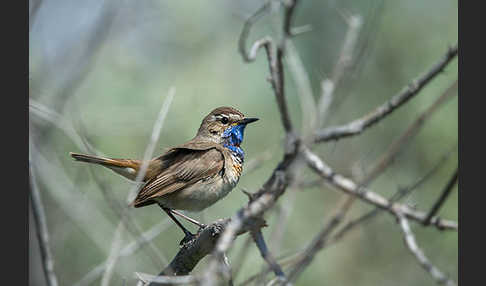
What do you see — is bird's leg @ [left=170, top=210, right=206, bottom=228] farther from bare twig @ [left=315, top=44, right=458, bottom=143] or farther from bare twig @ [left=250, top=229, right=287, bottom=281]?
bare twig @ [left=315, top=44, right=458, bottom=143]

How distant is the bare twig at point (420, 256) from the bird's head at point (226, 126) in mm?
3430

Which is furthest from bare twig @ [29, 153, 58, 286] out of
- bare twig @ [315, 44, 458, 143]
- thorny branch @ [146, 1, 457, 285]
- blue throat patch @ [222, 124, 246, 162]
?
blue throat patch @ [222, 124, 246, 162]

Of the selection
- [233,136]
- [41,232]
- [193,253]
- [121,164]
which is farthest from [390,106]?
[233,136]

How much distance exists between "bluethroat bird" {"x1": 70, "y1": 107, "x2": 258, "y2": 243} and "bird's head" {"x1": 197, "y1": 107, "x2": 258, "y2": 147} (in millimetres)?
180

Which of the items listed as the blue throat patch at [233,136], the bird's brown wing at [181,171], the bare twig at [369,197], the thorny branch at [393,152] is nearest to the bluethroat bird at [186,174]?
the bird's brown wing at [181,171]

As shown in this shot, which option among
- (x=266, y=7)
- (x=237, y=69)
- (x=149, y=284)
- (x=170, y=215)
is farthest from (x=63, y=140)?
(x=266, y=7)

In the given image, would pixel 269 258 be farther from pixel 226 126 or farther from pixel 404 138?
pixel 226 126

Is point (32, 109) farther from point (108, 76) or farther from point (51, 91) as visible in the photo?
point (108, 76)

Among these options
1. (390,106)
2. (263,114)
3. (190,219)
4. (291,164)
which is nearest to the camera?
(291,164)

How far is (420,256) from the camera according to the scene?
9.23ft

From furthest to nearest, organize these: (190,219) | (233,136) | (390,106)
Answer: (233,136) → (190,219) → (390,106)

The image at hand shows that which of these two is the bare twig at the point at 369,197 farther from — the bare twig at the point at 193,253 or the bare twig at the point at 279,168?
the bare twig at the point at 193,253

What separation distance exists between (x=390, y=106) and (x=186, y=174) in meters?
3.20

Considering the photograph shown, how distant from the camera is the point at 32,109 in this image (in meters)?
4.46
